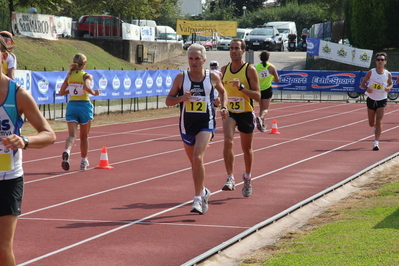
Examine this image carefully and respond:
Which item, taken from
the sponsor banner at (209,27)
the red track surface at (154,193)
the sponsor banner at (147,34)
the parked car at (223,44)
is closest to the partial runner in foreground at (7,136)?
the red track surface at (154,193)

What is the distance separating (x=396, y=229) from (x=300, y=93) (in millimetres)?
29194

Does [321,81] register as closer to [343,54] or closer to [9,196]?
[343,54]

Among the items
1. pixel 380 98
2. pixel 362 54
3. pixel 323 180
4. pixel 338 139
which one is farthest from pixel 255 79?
pixel 362 54

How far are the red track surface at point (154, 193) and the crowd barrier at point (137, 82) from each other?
2.50m

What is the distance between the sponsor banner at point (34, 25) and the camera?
3178 centimetres

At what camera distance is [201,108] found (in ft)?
26.5

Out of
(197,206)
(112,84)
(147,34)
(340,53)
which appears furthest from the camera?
(147,34)

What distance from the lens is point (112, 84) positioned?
2428cm

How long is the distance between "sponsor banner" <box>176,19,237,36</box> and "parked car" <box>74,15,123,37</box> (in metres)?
11.9

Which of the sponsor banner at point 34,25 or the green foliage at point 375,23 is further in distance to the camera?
the green foliage at point 375,23

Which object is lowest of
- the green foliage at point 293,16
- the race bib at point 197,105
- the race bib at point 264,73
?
the race bib at point 264,73

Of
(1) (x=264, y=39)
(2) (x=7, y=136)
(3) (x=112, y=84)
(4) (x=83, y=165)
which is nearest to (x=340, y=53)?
(1) (x=264, y=39)

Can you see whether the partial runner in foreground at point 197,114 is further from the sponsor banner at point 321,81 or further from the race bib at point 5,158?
the sponsor banner at point 321,81

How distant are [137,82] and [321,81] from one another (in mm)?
11841
